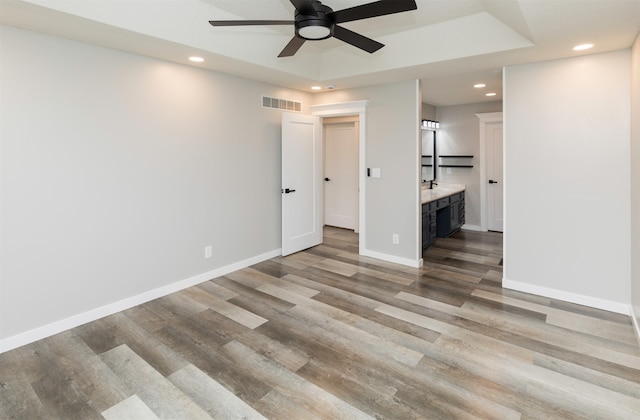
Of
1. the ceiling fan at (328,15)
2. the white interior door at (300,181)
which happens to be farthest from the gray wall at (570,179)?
the white interior door at (300,181)

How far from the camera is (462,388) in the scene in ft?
7.28

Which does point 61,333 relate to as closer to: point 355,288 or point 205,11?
point 355,288

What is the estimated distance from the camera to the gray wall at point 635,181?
9.21 feet

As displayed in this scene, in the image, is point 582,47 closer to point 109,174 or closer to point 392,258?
point 392,258

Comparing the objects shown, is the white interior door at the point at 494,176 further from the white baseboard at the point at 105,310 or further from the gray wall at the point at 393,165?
the white baseboard at the point at 105,310

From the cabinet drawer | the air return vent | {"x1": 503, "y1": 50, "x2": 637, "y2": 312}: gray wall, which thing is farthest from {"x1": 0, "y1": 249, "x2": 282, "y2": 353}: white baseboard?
{"x1": 503, "y1": 50, "x2": 637, "y2": 312}: gray wall

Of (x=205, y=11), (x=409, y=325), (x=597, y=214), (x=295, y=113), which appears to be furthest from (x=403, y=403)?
(x=295, y=113)

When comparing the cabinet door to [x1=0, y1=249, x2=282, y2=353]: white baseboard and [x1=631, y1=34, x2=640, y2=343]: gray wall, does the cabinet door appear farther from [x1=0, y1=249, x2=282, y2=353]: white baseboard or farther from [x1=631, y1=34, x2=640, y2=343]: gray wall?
[x1=0, y1=249, x2=282, y2=353]: white baseboard

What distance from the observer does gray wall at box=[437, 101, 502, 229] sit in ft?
22.1

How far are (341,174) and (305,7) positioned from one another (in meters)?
5.03

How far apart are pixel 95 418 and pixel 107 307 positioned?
1.49 m

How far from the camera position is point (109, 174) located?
324 centimetres

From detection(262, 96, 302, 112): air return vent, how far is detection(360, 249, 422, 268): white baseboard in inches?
92.5

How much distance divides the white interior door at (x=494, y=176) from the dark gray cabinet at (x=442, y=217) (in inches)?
19.8
